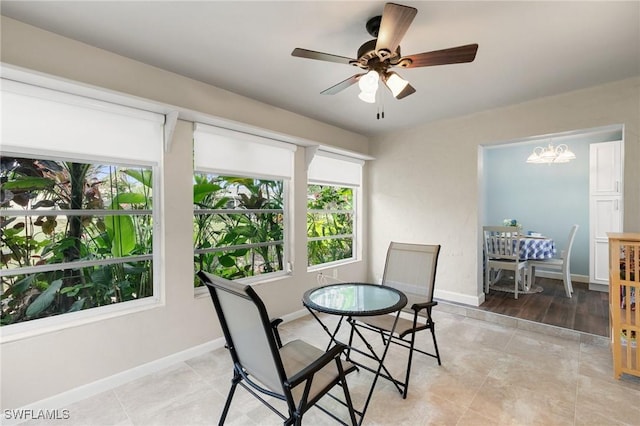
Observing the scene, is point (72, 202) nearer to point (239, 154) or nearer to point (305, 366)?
point (239, 154)

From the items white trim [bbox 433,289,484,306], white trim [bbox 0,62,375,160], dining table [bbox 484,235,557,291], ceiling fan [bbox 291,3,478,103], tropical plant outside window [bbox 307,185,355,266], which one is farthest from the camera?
dining table [bbox 484,235,557,291]

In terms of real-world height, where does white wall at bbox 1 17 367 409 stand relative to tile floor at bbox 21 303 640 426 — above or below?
above

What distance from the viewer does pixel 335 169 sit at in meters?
4.33

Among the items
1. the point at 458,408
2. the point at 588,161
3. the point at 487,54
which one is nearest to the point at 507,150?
the point at 588,161

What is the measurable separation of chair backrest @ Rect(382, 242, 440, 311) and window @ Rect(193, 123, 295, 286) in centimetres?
141

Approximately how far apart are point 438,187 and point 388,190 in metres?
0.80

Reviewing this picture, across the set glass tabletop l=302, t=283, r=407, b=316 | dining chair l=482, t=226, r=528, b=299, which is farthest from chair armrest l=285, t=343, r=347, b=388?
dining chair l=482, t=226, r=528, b=299

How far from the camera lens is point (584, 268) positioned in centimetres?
507

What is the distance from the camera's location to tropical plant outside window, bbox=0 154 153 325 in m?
1.96

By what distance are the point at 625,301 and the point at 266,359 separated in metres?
2.88

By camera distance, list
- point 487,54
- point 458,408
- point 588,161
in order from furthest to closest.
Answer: point 588,161
point 487,54
point 458,408

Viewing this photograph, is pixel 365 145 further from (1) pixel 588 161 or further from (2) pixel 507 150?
(1) pixel 588 161

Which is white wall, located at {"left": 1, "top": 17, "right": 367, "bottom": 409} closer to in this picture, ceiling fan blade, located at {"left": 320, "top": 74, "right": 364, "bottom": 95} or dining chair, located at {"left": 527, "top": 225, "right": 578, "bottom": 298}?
ceiling fan blade, located at {"left": 320, "top": 74, "right": 364, "bottom": 95}

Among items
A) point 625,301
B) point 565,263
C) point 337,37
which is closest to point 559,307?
point 565,263
